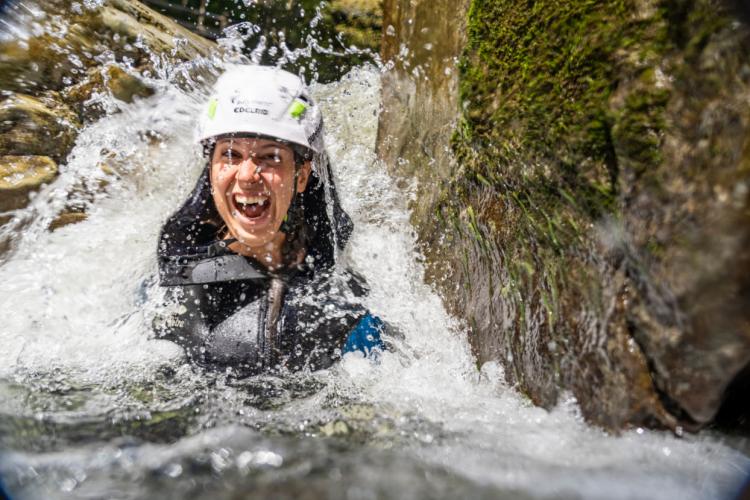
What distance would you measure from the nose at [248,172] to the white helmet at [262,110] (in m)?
0.19

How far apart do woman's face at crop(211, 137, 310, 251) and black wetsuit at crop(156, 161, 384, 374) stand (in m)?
0.19

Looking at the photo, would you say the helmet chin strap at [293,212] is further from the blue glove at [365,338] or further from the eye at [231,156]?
the blue glove at [365,338]

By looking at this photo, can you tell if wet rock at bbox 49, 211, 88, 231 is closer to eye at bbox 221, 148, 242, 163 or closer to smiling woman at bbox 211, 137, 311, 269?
smiling woman at bbox 211, 137, 311, 269

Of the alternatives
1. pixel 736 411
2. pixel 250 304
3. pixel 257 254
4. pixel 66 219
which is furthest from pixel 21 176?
pixel 736 411

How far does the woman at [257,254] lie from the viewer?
3088 millimetres

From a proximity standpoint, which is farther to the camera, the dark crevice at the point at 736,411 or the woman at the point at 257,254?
the woman at the point at 257,254

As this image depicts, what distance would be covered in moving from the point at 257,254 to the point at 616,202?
235cm

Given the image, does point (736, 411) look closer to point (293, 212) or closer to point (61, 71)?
point (293, 212)

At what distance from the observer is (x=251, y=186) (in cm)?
315

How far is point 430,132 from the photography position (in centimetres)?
362

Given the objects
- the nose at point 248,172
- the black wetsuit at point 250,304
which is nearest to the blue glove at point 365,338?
the black wetsuit at point 250,304

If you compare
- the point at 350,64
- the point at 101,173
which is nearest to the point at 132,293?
the point at 101,173

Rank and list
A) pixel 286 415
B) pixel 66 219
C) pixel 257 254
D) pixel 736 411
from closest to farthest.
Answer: pixel 736 411 < pixel 286 415 < pixel 257 254 < pixel 66 219

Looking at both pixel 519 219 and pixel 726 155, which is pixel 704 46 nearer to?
pixel 726 155
